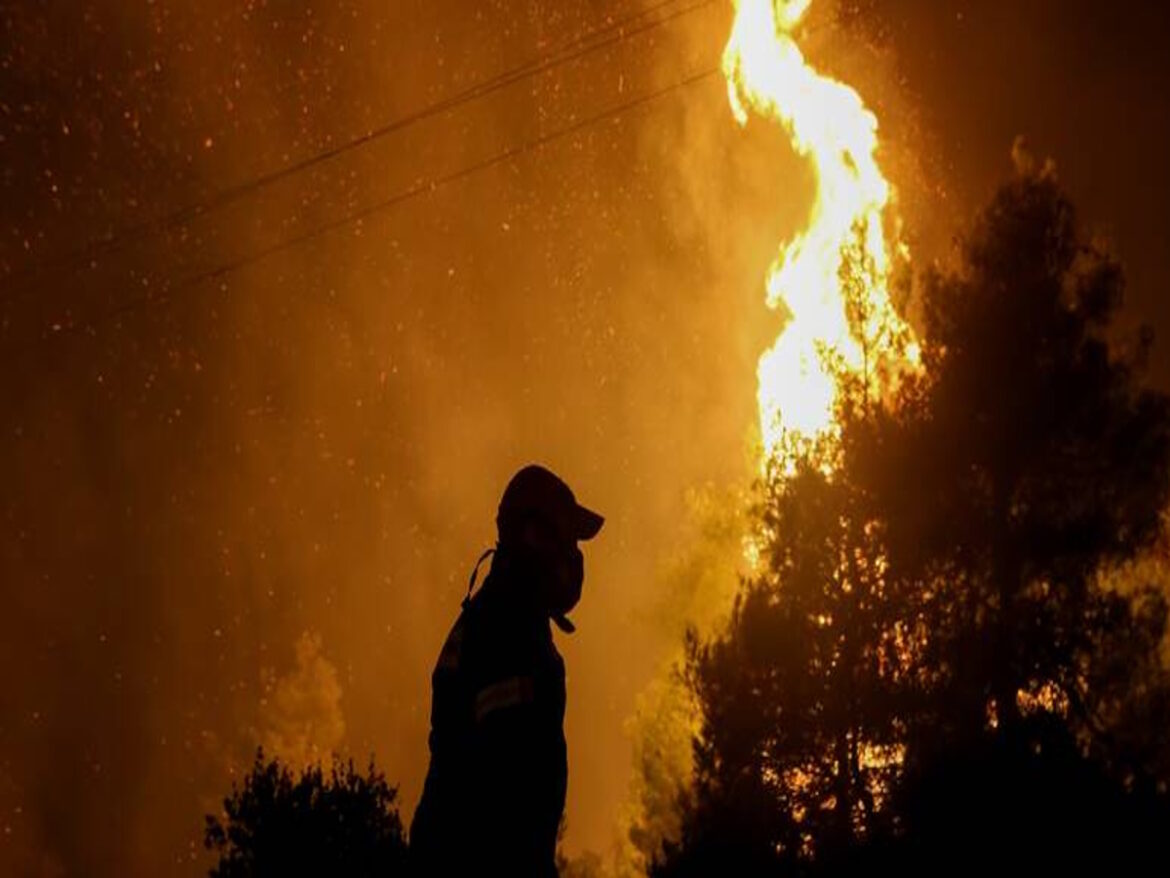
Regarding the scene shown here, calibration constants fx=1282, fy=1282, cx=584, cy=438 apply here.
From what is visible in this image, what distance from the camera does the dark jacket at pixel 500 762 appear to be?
11.9 feet

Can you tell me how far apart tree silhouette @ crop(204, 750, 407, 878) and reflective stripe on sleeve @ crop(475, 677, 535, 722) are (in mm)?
11833

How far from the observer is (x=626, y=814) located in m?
35.5

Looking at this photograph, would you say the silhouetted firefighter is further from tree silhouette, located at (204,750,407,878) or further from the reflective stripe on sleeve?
tree silhouette, located at (204,750,407,878)

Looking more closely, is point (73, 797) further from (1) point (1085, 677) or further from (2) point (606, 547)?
(1) point (1085, 677)

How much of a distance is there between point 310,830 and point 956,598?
9841 millimetres

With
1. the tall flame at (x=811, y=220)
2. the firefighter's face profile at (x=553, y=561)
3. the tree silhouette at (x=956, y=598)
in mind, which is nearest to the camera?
the firefighter's face profile at (x=553, y=561)

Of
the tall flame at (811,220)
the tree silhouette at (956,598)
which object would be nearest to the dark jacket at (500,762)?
the tree silhouette at (956,598)

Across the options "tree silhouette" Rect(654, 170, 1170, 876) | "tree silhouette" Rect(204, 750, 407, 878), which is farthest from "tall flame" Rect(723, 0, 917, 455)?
"tree silhouette" Rect(204, 750, 407, 878)

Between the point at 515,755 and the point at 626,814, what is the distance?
109ft

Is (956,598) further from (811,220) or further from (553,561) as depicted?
(553,561)

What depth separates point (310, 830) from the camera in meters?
15.7

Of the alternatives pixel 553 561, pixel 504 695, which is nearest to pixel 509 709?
pixel 504 695

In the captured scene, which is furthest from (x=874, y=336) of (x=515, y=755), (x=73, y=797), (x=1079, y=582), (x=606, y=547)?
(x=606, y=547)

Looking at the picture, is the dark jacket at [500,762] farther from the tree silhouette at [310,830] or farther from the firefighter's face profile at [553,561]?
the tree silhouette at [310,830]
